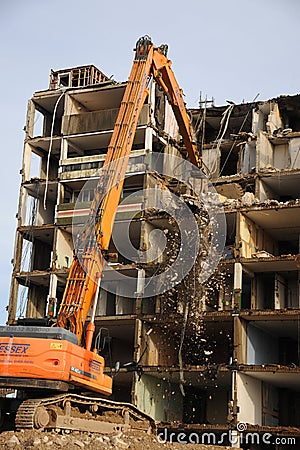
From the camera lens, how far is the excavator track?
22656 millimetres

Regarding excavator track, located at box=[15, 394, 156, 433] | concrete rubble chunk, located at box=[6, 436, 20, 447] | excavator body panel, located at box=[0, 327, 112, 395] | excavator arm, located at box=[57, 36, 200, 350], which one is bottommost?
concrete rubble chunk, located at box=[6, 436, 20, 447]

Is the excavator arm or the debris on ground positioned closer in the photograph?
the debris on ground

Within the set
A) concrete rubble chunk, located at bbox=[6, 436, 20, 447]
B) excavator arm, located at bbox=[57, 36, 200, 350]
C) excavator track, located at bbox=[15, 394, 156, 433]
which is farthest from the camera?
excavator arm, located at bbox=[57, 36, 200, 350]

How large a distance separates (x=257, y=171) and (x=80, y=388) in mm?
25067

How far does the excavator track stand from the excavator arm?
203 centimetres

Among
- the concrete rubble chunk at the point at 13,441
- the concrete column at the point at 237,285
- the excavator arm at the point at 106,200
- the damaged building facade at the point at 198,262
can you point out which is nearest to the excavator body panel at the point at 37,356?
the excavator arm at the point at 106,200

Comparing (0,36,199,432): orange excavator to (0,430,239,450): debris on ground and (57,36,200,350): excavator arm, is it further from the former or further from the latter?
(0,430,239,450): debris on ground

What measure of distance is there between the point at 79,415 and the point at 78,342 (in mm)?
2243

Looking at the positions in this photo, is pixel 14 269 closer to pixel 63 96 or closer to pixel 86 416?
pixel 63 96

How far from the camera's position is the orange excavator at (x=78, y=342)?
23531 mm

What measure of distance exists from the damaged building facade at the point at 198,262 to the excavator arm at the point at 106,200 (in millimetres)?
10666

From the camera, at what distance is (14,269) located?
174 ft

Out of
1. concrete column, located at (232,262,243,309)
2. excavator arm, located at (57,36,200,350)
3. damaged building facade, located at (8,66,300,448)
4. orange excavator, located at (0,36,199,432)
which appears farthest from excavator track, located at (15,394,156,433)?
concrete column, located at (232,262,243,309)

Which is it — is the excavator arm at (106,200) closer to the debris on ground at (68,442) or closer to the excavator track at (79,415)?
the excavator track at (79,415)
